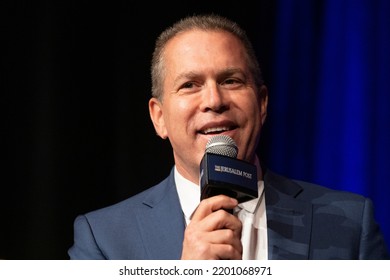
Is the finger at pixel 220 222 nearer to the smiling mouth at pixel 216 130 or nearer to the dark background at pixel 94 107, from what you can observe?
the smiling mouth at pixel 216 130

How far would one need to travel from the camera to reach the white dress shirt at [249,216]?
1.85 meters

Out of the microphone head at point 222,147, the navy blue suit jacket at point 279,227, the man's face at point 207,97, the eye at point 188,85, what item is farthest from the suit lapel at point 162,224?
the microphone head at point 222,147

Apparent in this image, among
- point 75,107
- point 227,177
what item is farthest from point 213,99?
point 75,107

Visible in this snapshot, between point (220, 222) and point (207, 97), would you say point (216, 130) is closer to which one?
point (207, 97)

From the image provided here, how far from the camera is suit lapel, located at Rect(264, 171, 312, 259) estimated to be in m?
1.81

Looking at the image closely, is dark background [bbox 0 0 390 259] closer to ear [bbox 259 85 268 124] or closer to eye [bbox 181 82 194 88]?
ear [bbox 259 85 268 124]

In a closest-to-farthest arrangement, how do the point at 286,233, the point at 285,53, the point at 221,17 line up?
the point at 286,233, the point at 221,17, the point at 285,53

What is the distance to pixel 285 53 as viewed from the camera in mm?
2207

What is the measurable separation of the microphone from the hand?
30 millimetres

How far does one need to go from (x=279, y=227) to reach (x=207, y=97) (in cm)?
47

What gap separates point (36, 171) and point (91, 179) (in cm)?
20

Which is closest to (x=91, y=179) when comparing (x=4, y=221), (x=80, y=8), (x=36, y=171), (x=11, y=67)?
(x=36, y=171)

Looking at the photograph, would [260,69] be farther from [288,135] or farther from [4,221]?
[4,221]

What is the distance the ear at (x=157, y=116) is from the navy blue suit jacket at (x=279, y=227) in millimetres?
197
